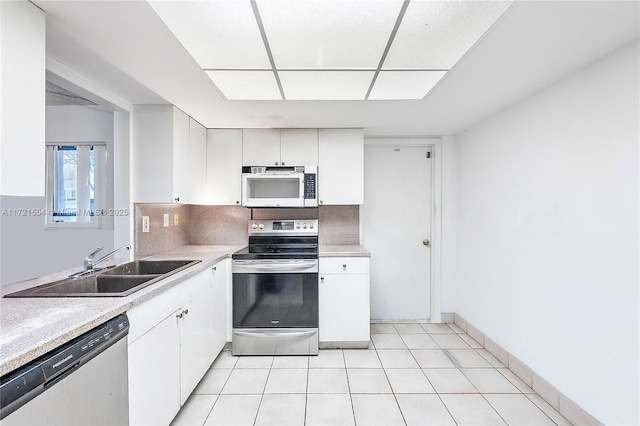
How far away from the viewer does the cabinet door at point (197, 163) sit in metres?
2.71

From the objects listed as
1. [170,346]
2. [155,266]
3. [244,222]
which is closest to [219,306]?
[155,266]

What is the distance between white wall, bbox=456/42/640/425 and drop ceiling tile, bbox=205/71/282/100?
1.84 metres

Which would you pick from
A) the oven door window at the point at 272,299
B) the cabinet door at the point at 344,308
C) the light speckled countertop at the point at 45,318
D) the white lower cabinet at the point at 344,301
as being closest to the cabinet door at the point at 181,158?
the oven door window at the point at 272,299

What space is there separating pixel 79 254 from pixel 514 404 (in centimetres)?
310

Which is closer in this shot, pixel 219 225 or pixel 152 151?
pixel 152 151

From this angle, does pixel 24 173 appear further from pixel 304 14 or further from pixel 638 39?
pixel 638 39

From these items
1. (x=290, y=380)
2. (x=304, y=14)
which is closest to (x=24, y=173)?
(x=304, y=14)

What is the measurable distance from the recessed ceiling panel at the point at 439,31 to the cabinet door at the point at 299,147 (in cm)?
137

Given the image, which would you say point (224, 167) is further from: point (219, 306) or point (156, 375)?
point (156, 375)

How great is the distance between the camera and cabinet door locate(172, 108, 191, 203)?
7.91 feet

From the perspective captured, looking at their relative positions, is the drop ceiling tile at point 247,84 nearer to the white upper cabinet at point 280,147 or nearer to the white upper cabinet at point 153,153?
the white upper cabinet at point 153,153

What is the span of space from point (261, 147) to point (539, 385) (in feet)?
9.71

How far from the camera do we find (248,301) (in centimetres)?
267

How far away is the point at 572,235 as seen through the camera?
1830 mm
